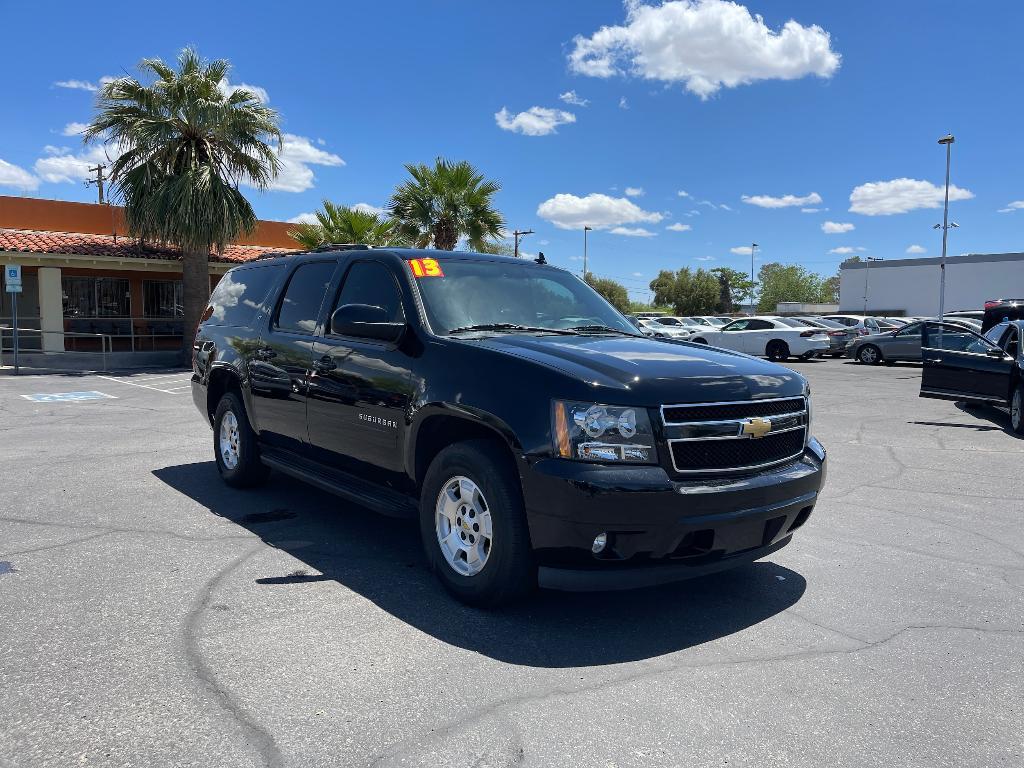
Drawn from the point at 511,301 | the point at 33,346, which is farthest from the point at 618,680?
the point at 33,346

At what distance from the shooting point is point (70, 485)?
672 cm

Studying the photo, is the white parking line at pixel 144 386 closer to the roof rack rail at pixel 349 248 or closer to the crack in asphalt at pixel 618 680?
the roof rack rail at pixel 349 248

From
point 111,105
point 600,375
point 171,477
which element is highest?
point 111,105

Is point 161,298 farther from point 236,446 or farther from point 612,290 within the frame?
point 612,290

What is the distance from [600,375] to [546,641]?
1.27 meters

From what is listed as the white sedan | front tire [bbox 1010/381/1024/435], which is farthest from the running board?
the white sedan

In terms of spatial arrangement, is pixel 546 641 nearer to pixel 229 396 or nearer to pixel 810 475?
pixel 810 475

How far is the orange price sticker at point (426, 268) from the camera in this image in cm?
481

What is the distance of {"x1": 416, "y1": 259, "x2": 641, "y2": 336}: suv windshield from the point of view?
462cm

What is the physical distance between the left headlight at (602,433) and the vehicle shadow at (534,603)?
89 centimetres

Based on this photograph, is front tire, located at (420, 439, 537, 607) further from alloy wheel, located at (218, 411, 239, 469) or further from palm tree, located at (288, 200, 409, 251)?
palm tree, located at (288, 200, 409, 251)

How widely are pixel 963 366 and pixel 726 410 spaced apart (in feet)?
31.9

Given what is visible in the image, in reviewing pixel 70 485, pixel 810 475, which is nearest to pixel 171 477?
pixel 70 485

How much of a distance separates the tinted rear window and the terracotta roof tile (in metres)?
14.7
